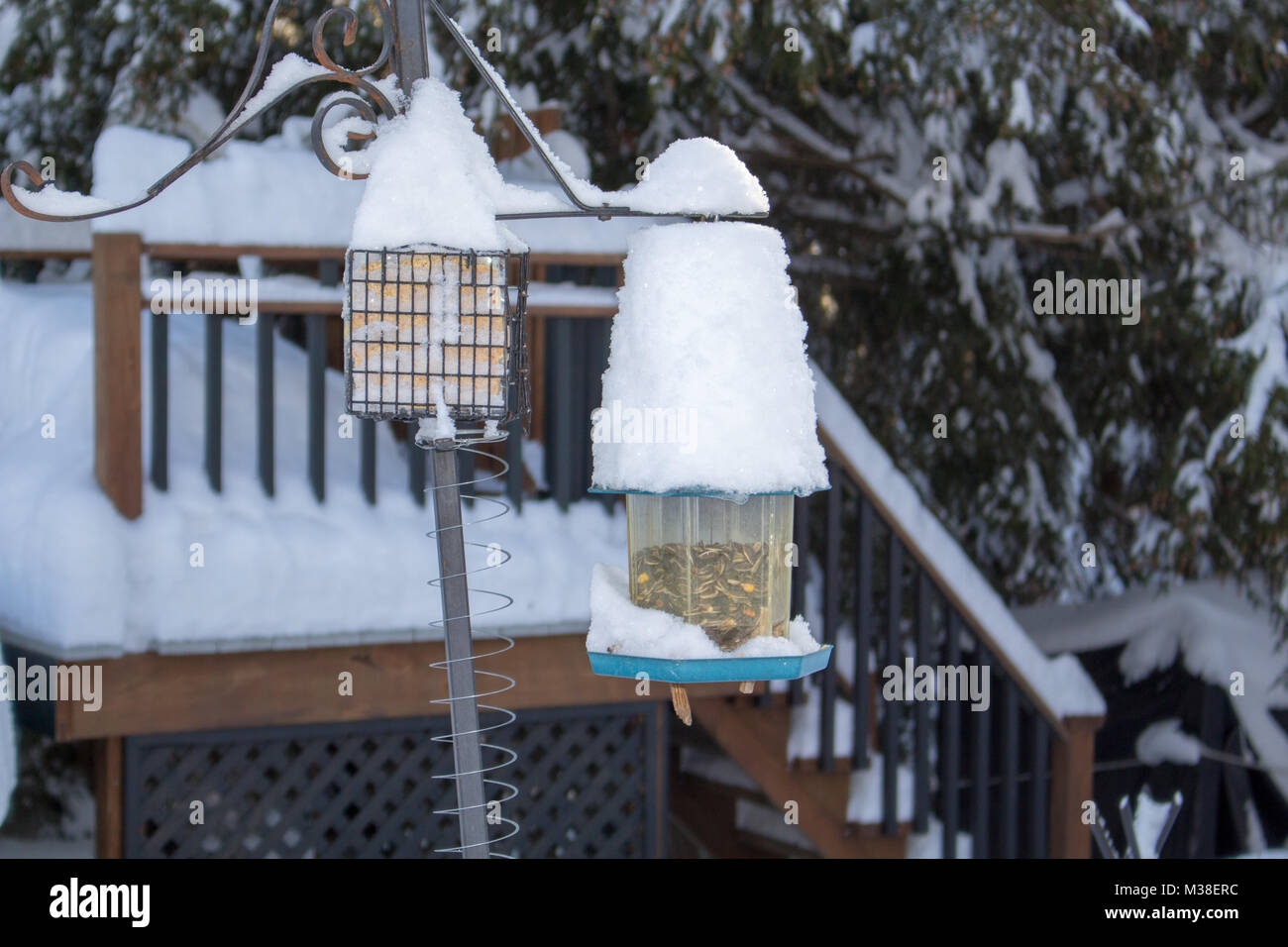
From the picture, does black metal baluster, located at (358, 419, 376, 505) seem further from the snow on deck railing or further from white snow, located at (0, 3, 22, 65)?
white snow, located at (0, 3, 22, 65)

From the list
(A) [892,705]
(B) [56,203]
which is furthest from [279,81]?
(A) [892,705]

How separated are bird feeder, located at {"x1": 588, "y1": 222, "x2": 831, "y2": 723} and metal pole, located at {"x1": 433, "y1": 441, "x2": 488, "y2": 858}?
0.19 meters

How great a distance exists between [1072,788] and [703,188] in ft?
12.0

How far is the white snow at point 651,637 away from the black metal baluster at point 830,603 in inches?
89.4

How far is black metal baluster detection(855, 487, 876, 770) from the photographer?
14.0ft

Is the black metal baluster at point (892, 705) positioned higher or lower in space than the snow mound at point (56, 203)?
lower

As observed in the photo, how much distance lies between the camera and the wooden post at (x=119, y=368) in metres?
3.46

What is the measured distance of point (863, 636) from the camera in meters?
4.31

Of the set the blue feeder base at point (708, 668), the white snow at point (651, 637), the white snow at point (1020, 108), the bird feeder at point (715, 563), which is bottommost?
the blue feeder base at point (708, 668)

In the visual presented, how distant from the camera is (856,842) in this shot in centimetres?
452

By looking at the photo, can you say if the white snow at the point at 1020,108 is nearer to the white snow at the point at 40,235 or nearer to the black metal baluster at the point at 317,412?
the black metal baluster at the point at 317,412

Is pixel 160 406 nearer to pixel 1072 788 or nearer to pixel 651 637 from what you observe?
pixel 651 637

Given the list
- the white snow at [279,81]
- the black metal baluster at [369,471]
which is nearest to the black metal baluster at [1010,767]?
the black metal baluster at [369,471]
